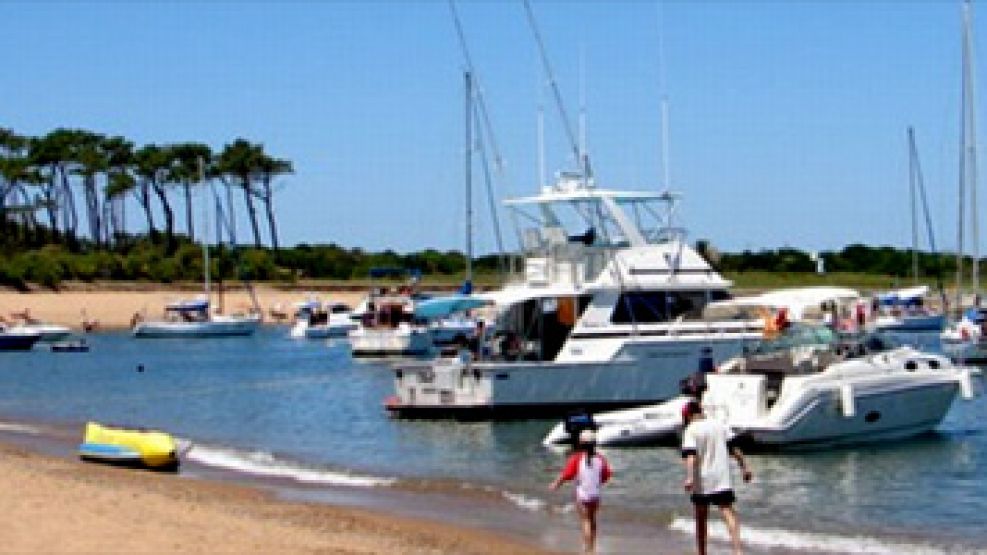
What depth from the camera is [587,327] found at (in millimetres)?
36906

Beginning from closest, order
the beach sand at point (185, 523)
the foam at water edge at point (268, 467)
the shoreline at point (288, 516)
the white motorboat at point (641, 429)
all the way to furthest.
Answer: the beach sand at point (185, 523), the shoreline at point (288, 516), the foam at water edge at point (268, 467), the white motorboat at point (641, 429)

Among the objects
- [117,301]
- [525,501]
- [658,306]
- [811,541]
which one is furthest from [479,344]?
[117,301]

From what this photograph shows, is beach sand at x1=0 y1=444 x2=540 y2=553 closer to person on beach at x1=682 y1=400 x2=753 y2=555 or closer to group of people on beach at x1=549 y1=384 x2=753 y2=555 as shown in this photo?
group of people on beach at x1=549 y1=384 x2=753 y2=555

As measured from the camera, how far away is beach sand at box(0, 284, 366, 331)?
11562cm

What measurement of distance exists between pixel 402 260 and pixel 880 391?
119161 millimetres

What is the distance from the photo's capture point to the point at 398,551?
1895 cm

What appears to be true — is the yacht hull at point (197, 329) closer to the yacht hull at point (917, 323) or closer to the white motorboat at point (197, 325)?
the white motorboat at point (197, 325)

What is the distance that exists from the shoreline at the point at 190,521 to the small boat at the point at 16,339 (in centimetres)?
6420

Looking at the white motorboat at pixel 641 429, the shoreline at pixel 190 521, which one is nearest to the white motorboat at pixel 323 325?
the white motorboat at pixel 641 429

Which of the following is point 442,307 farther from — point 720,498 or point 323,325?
point 323,325

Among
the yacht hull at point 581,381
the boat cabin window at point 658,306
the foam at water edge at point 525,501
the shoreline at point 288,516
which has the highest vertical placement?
the boat cabin window at point 658,306

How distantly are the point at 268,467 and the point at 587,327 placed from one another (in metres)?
8.99

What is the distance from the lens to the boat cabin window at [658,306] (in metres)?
37.3

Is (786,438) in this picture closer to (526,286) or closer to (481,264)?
(526,286)
